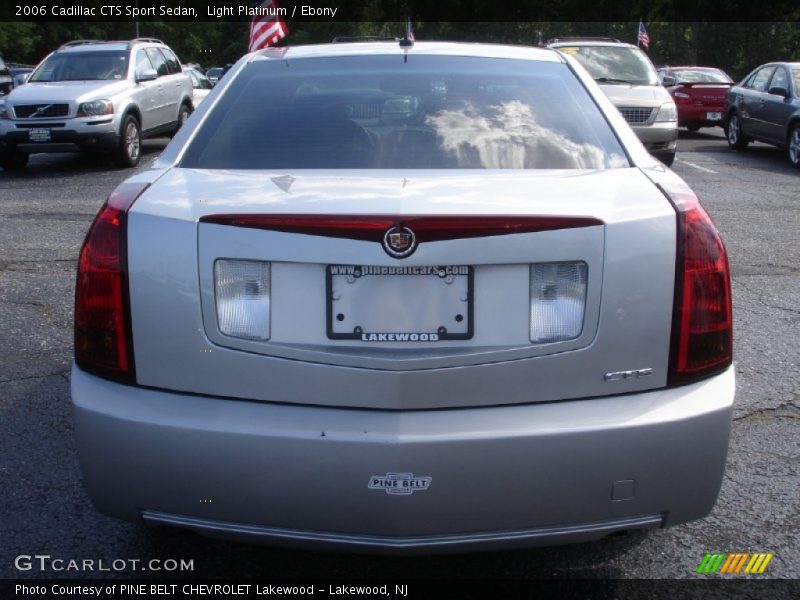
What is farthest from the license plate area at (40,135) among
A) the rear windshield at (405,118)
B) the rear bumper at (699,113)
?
the rear bumper at (699,113)

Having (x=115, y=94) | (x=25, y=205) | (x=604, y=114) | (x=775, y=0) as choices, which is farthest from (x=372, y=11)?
(x=604, y=114)

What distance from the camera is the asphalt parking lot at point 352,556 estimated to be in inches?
119

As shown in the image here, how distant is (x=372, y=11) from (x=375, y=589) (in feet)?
166

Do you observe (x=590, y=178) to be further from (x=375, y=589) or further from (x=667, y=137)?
(x=667, y=137)

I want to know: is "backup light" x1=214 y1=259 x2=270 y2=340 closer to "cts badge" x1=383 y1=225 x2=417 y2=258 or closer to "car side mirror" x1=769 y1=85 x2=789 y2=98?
"cts badge" x1=383 y1=225 x2=417 y2=258

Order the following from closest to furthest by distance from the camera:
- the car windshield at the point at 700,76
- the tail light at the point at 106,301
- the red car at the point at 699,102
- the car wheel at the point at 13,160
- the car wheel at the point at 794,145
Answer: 1. the tail light at the point at 106,301
2. the car wheel at the point at 13,160
3. the car wheel at the point at 794,145
4. the red car at the point at 699,102
5. the car windshield at the point at 700,76

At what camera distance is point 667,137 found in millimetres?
12789

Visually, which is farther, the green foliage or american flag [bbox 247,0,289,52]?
the green foliage

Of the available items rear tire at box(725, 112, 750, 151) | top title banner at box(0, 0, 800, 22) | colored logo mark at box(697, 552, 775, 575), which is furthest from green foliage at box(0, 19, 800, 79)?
colored logo mark at box(697, 552, 775, 575)

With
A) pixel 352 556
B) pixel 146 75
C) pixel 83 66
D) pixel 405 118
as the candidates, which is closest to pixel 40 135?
pixel 83 66

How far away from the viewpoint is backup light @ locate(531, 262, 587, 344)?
2.42 meters

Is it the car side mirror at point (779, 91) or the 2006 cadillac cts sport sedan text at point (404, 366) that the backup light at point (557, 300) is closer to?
the 2006 cadillac cts sport sedan text at point (404, 366)

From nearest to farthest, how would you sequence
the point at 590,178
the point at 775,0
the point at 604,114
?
the point at 590,178
the point at 604,114
the point at 775,0

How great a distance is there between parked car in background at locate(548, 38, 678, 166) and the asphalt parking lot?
5127 millimetres
